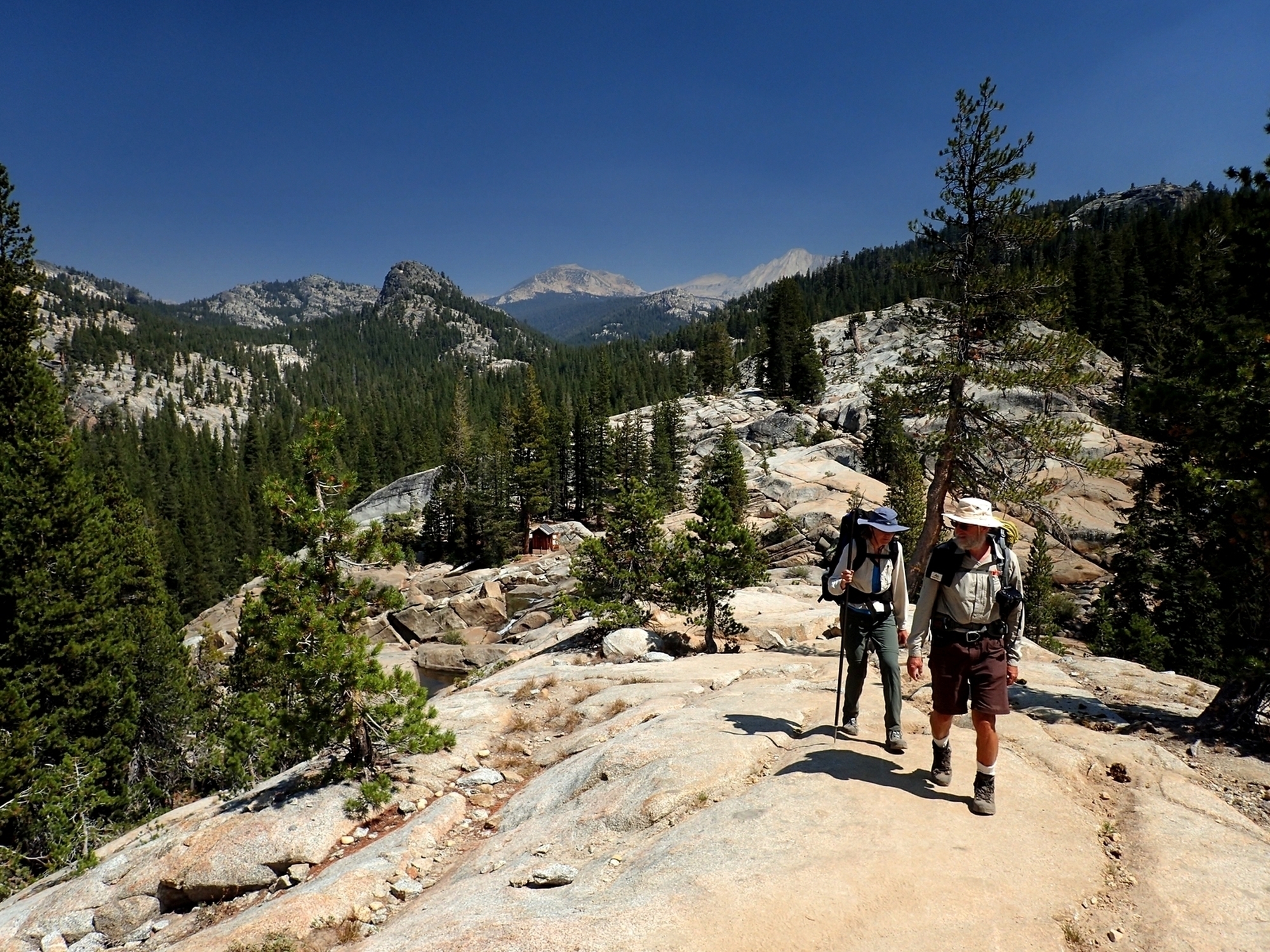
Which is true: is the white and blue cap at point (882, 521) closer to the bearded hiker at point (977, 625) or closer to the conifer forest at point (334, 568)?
the bearded hiker at point (977, 625)

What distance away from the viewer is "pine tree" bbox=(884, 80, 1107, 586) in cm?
1302

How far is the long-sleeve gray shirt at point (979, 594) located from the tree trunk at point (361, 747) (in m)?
8.43

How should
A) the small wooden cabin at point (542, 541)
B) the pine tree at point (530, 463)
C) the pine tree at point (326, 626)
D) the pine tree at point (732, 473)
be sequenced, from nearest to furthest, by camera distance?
1. the pine tree at point (326, 626)
2. the pine tree at point (732, 473)
3. the pine tree at point (530, 463)
4. the small wooden cabin at point (542, 541)

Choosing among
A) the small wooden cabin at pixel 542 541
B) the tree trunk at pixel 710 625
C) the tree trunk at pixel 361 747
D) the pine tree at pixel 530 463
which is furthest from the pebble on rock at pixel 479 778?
the small wooden cabin at pixel 542 541

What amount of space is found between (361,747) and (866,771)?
7.73 m

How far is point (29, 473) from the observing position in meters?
18.1

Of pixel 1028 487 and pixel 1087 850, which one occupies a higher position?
pixel 1028 487

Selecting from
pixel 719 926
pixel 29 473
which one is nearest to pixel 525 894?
pixel 719 926

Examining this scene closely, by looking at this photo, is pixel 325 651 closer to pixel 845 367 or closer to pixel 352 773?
pixel 352 773

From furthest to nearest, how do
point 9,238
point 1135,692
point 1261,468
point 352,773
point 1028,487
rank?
point 9,238, point 1028,487, point 1135,692, point 352,773, point 1261,468

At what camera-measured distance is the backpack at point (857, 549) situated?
7.36 meters

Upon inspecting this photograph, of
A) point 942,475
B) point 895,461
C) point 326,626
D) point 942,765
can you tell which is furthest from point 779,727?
point 895,461

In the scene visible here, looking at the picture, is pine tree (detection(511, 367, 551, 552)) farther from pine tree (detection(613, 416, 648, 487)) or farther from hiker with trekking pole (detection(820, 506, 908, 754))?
hiker with trekking pole (detection(820, 506, 908, 754))

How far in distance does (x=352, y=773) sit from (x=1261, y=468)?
47.2 feet
